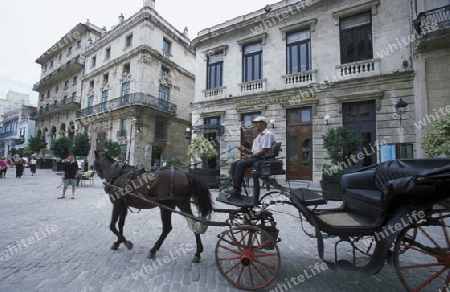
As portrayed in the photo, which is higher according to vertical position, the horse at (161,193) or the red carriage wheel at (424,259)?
the horse at (161,193)

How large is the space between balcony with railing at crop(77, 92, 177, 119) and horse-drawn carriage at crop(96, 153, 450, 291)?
62.0ft

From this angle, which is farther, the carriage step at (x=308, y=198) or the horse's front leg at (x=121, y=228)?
the horse's front leg at (x=121, y=228)

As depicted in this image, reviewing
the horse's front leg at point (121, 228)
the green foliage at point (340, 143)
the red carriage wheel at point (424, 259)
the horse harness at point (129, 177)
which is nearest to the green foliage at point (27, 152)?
the horse harness at point (129, 177)

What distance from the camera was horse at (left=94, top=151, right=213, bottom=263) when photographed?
11.9 ft

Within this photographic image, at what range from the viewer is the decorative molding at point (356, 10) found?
1110 centimetres

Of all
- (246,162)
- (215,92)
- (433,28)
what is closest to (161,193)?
(246,162)

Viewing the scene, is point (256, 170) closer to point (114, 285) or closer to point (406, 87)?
point (114, 285)

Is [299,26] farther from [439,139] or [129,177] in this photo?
[129,177]

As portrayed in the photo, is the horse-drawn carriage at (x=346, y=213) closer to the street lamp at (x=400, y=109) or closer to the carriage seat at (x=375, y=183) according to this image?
the carriage seat at (x=375, y=183)

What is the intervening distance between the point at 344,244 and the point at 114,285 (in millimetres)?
4161

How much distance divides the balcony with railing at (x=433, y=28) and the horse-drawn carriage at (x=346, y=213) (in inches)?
350

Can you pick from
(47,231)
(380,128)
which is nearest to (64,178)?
(47,231)

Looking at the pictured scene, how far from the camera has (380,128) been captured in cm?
1061

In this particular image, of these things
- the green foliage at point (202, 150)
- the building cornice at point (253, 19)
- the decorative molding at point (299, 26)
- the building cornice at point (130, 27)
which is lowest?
the green foliage at point (202, 150)
